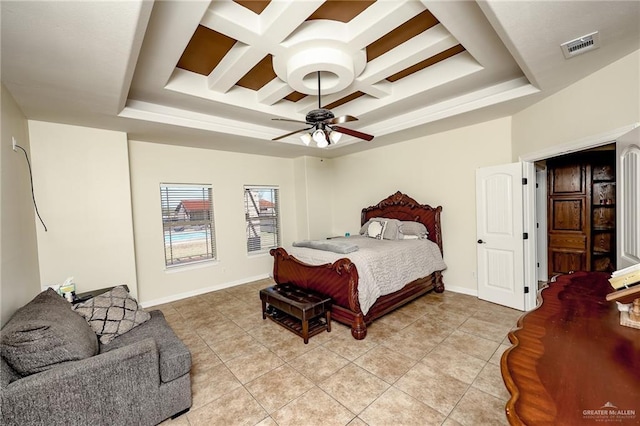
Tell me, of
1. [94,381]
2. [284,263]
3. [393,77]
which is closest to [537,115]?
[393,77]

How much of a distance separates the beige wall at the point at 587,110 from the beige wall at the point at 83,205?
5.25m

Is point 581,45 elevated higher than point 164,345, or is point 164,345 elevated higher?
point 581,45

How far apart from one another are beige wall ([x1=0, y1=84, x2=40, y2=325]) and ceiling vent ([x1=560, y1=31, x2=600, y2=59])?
14.3 ft

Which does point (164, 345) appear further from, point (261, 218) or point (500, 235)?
point (500, 235)

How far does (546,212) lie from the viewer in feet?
14.8

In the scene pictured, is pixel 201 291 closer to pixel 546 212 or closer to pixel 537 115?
pixel 537 115

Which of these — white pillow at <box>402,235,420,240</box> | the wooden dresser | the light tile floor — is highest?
white pillow at <box>402,235,420,240</box>

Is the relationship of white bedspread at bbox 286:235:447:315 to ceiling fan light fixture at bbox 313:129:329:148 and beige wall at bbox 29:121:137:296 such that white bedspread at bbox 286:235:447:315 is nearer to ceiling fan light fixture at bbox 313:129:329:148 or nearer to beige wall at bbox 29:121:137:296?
ceiling fan light fixture at bbox 313:129:329:148

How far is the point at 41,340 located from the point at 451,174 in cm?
480

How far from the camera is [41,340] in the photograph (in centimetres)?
150

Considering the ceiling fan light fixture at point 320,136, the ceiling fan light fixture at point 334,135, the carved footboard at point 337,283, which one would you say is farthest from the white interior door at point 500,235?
the ceiling fan light fixture at point 320,136

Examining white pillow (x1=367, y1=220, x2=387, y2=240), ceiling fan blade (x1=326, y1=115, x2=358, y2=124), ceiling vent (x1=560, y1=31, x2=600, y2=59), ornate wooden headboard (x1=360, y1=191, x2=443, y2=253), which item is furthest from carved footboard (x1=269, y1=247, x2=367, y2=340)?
ceiling vent (x1=560, y1=31, x2=600, y2=59)

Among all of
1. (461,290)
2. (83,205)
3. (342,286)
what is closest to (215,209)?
(83,205)

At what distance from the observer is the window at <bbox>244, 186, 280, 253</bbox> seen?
5.36 metres
